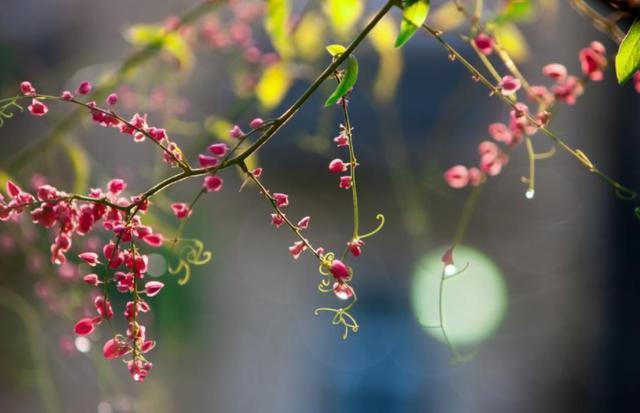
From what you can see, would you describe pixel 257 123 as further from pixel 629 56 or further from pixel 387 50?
pixel 387 50

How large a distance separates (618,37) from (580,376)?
1.91m

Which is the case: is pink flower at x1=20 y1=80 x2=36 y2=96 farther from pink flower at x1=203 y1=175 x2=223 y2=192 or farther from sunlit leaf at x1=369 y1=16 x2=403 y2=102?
sunlit leaf at x1=369 y1=16 x2=403 y2=102

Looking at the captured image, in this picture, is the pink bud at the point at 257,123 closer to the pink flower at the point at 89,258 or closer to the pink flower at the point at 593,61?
the pink flower at the point at 89,258

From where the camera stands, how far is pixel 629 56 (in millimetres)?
287

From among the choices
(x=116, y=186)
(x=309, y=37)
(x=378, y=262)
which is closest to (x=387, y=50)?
(x=309, y=37)

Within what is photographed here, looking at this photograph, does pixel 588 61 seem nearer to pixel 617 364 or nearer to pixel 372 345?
pixel 617 364

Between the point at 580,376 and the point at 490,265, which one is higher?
the point at 490,265

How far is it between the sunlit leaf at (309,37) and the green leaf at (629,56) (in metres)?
0.25

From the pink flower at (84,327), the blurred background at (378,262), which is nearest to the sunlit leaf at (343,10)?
the pink flower at (84,327)

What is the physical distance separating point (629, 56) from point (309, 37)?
27 cm

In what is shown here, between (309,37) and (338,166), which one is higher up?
(309,37)

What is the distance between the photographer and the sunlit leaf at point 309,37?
0.51 metres

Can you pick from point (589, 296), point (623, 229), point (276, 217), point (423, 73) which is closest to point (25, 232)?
point (276, 217)

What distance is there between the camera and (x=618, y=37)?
12.7 inches
